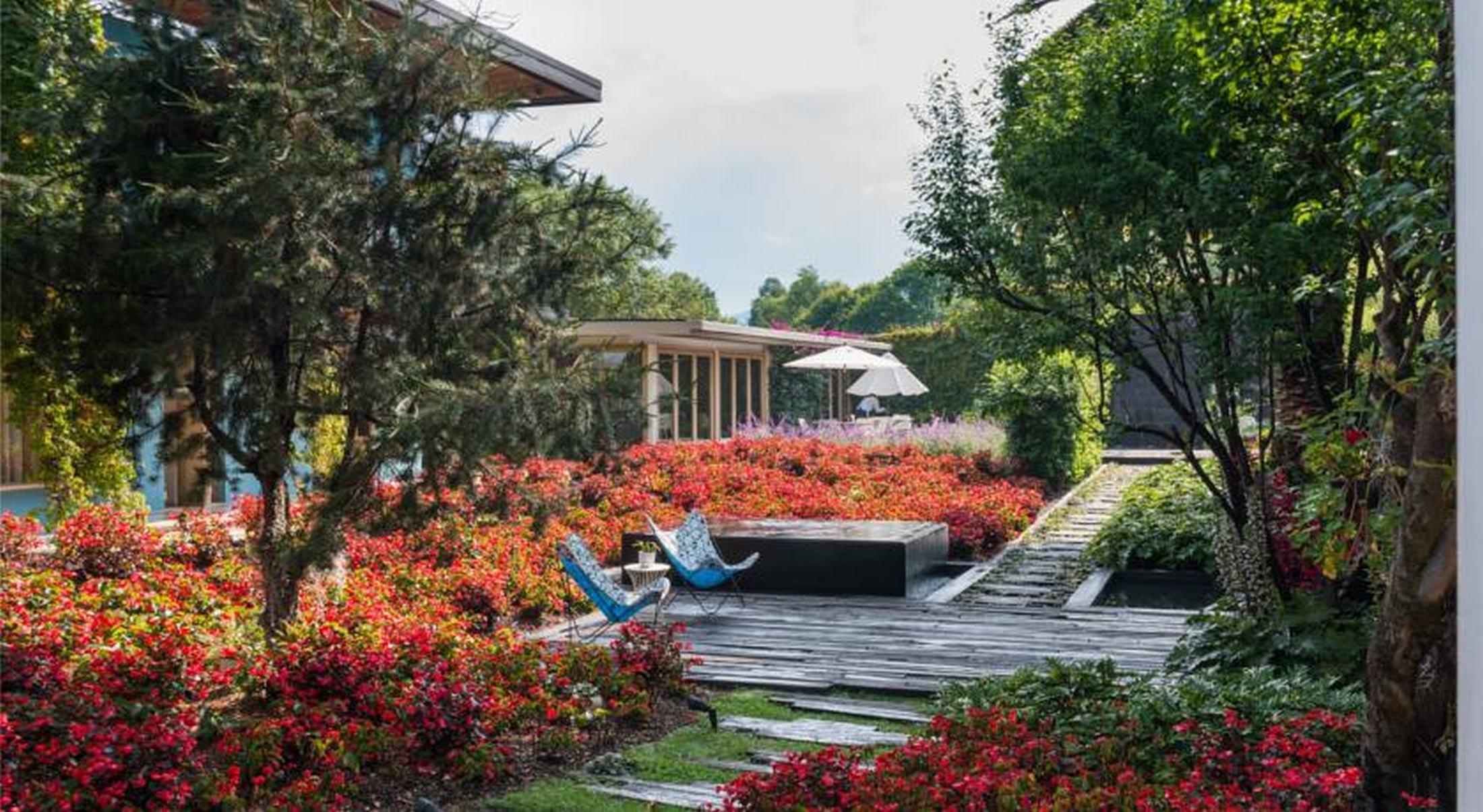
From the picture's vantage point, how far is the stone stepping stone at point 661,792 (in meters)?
5.14

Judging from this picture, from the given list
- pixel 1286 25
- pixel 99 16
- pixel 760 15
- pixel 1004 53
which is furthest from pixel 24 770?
pixel 1004 53

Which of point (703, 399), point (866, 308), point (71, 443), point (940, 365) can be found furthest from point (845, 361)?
point (866, 308)

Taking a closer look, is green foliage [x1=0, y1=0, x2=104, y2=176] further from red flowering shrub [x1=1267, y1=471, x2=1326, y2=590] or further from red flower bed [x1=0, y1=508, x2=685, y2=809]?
red flowering shrub [x1=1267, y1=471, x2=1326, y2=590]

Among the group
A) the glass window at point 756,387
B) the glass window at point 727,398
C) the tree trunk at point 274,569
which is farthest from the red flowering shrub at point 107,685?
the glass window at point 756,387

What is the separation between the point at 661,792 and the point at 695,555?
16.6 feet

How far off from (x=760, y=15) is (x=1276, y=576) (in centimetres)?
551

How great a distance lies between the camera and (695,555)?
10.4 meters

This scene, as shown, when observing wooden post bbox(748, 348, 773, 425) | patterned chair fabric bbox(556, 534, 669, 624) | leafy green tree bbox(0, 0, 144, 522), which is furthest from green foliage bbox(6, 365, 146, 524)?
wooden post bbox(748, 348, 773, 425)

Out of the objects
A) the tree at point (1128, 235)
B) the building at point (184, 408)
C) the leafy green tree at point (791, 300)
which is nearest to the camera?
the tree at point (1128, 235)

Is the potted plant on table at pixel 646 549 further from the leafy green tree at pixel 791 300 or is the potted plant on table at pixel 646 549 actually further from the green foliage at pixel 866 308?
the leafy green tree at pixel 791 300

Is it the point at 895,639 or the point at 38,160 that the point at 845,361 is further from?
the point at 38,160

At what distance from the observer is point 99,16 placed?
718cm

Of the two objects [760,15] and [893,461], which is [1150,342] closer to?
[760,15]

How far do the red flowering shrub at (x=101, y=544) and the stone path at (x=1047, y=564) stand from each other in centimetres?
663
